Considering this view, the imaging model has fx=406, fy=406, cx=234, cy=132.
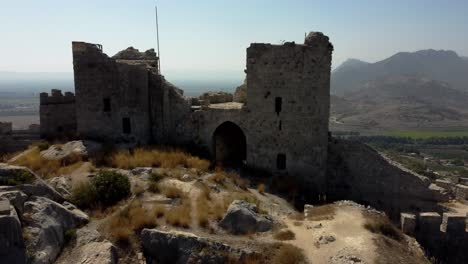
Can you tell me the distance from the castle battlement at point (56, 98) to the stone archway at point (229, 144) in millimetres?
8067

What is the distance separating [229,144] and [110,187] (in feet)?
31.7

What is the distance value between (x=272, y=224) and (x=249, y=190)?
4.09 metres

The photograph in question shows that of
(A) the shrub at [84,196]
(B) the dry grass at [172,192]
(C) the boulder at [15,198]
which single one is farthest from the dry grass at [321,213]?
(C) the boulder at [15,198]

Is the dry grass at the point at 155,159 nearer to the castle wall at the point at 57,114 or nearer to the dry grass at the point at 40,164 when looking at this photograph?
the dry grass at the point at 40,164

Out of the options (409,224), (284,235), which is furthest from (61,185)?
(409,224)

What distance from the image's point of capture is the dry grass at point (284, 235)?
488 inches

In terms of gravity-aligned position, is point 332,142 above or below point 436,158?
above

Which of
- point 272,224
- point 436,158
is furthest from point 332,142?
point 436,158

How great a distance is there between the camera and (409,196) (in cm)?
1867

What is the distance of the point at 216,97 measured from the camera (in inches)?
890

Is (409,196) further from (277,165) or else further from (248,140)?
(248,140)

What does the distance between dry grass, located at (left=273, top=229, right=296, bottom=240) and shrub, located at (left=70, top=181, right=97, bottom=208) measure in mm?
5970

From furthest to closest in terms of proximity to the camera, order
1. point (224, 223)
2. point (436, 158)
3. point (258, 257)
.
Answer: point (436, 158), point (224, 223), point (258, 257)

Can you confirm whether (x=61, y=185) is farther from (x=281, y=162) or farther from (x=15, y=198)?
(x=281, y=162)
